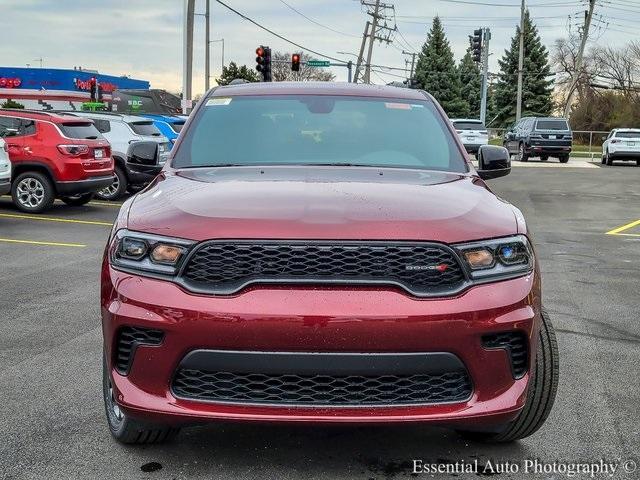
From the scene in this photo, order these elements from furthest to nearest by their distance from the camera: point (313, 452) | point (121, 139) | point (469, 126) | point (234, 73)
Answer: point (234, 73) → point (469, 126) → point (121, 139) → point (313, 452)

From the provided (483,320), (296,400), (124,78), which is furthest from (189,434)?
(124,78)

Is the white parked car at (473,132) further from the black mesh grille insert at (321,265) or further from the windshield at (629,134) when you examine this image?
the black mesh grille insert at (321,265)

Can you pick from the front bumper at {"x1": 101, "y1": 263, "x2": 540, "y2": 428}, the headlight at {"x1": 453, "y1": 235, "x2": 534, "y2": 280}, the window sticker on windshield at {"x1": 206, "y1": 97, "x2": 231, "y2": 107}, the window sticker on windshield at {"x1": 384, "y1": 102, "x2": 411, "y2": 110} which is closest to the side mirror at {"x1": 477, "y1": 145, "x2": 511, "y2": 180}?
the window sticker on windshield at {"x1": 384, "y1": 102, "x2": 411, "y2": 110}

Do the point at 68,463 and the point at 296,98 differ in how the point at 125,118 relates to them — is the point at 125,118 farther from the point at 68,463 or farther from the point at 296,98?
the point at 68,463

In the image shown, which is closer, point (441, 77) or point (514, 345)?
point (514, 345)

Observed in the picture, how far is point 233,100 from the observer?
4867mm

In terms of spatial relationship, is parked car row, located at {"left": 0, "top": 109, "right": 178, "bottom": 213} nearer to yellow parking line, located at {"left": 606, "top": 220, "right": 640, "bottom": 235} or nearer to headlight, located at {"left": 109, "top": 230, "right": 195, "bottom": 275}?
yellow parking line, located at {"left": 606, "top": 220, "right": 640, "bottom": 235}

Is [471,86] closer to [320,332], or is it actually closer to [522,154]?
[522,154]

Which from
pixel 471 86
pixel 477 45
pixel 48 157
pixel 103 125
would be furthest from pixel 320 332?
pixel 471 86

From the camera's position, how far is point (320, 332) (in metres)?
2.92

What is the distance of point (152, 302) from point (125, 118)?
584 inches

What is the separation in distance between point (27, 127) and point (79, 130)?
34.9 inches

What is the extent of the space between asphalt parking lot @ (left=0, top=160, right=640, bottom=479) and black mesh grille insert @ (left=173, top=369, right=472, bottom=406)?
9.0 inches

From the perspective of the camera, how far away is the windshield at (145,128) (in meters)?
17.2
